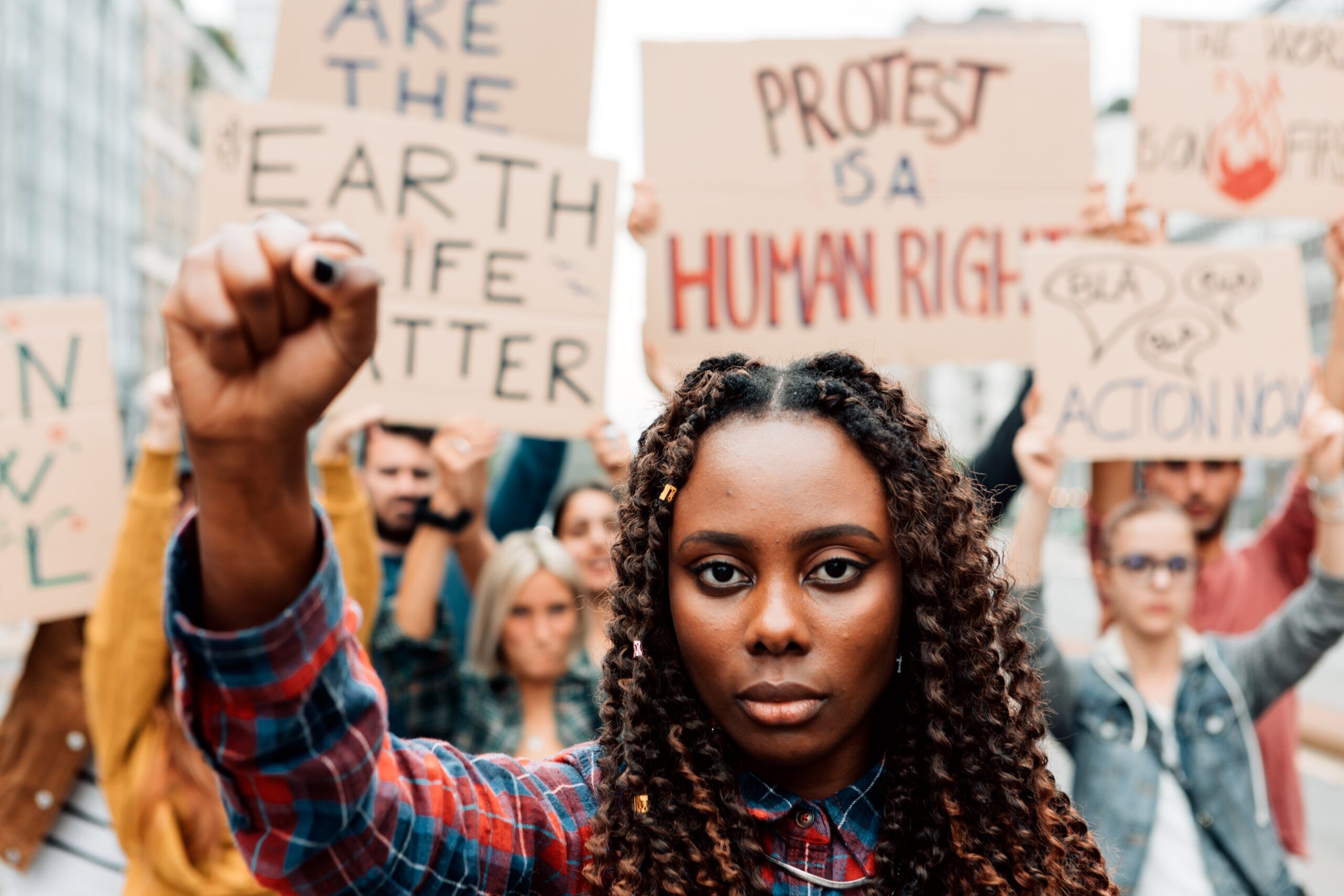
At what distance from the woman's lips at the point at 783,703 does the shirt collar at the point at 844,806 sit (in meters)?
0.11

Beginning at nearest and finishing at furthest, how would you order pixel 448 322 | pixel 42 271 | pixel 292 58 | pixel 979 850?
pixel 979 850 → pixel 448 322 → pixel 292 58 → pixel 42 271

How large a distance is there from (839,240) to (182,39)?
51995mm

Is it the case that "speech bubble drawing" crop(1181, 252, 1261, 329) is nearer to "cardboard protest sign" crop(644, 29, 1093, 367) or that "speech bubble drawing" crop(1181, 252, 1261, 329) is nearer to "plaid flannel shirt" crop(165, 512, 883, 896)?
"cardboard protest sign" crop(644, 29, 1093, 367)

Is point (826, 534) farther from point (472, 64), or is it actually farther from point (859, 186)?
point (472, 64)

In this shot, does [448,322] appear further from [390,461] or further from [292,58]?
Result: [292,58]

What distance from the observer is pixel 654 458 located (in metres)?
1.47

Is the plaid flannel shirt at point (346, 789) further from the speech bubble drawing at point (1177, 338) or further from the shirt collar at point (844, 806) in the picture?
Result: the speech bubble drawing at point (1177, 338)

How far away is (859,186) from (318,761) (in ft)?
11.2

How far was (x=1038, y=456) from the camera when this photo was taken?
335 centimetres

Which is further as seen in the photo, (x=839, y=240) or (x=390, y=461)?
(x=839, y=240)

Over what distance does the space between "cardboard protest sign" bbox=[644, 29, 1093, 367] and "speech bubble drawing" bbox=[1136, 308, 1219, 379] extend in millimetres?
407

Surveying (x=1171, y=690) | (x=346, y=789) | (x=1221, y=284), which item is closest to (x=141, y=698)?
(x=346, y=789)

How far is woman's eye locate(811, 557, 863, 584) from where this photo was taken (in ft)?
4.41

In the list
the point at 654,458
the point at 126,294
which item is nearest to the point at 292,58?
the point at 654,458
